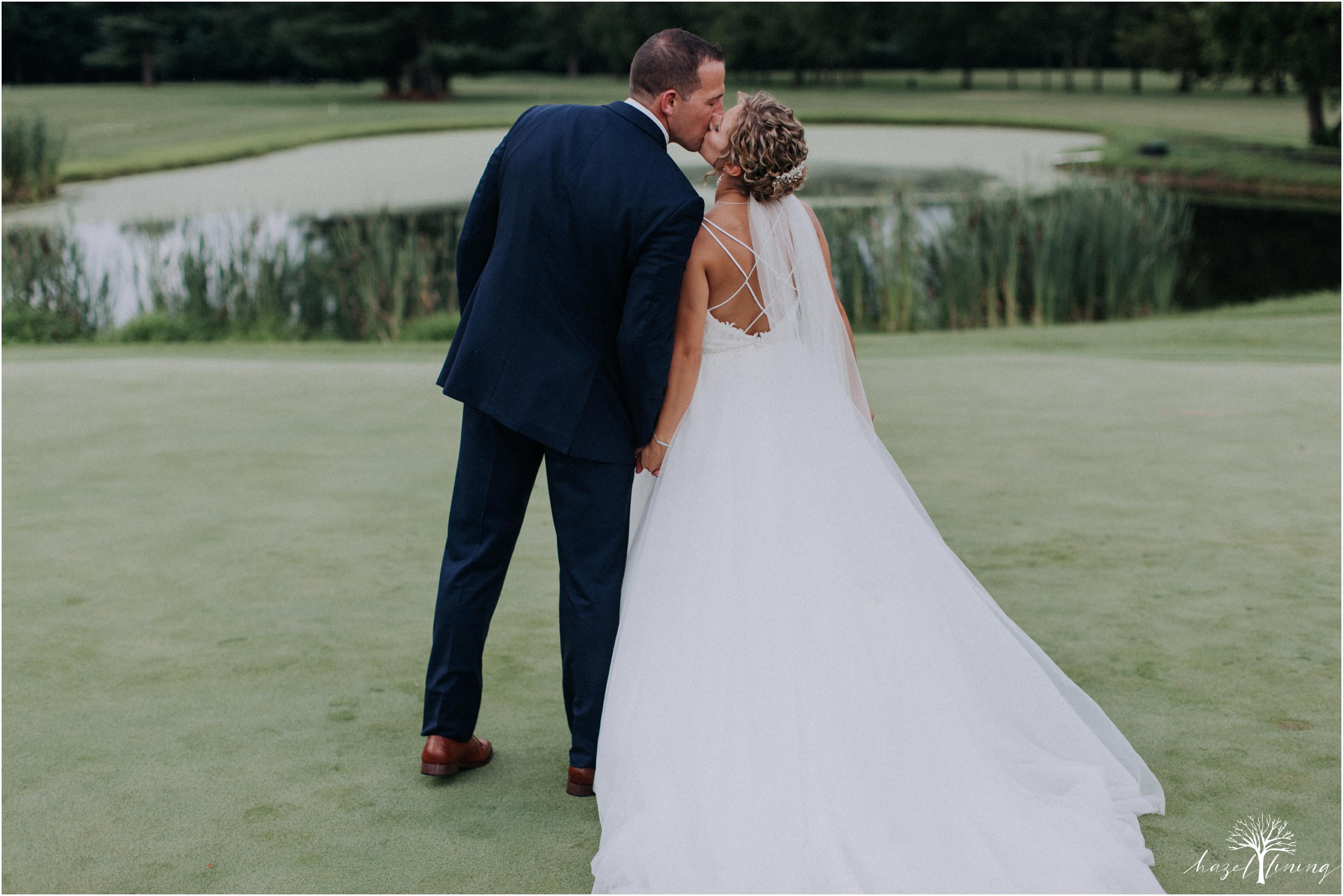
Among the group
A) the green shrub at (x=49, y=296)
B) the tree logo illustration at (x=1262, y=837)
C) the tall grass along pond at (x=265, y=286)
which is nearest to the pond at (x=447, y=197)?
the tall grass along pond at (x=265, y=286)

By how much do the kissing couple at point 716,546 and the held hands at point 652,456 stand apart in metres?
0.01

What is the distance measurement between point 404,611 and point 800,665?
1.74 m

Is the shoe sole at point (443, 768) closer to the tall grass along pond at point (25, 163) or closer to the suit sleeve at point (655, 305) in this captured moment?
the suit sleeve at point (655, 305)

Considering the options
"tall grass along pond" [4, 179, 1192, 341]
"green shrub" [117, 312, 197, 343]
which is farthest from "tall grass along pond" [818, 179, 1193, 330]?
"green shrub" [117, 312, 197, 343]

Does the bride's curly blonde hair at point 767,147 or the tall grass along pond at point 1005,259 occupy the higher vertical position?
the bride's curly blonde hair at point 767,147

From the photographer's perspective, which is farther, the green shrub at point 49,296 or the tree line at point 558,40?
the tree line at point 558,40

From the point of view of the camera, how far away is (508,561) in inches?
104

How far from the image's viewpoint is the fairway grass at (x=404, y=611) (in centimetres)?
235

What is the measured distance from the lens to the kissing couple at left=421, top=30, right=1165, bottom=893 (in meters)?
2.23

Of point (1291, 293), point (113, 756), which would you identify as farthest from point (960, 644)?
point (1291, 293)

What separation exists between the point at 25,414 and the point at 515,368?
16.5 ft

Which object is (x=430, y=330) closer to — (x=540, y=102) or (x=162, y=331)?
(x=162, y=331)

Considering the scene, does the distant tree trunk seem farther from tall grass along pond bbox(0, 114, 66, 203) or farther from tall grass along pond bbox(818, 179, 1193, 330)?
tall grass along pond bbox(0, 114, 66, 203)

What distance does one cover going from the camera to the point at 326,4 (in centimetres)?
3409
